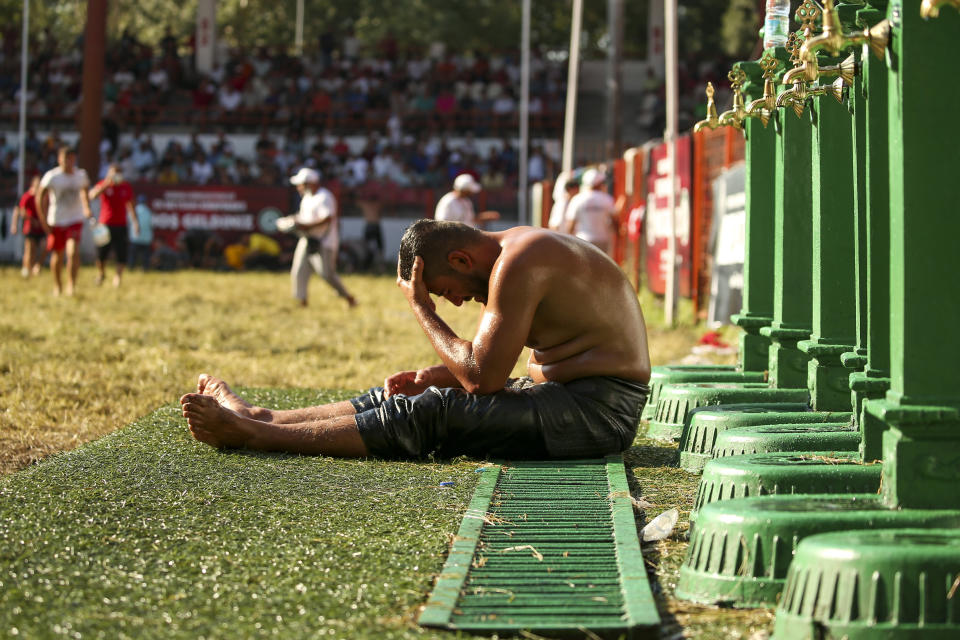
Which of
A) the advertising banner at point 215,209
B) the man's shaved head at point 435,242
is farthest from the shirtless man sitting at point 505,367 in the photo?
the advertising banner at point 215,209

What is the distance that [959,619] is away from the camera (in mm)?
2877

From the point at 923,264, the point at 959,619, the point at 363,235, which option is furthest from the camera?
the point at 363,235

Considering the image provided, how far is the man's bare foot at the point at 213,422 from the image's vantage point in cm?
534

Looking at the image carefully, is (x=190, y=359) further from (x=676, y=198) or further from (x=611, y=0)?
(x=611, y=0)

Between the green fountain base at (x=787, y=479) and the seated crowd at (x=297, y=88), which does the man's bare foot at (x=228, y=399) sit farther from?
the seated crowd at (x=297, y=88)

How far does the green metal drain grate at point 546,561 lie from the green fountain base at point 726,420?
54cm

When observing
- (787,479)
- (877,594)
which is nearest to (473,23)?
(787,479)

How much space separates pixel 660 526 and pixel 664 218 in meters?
Answer: 12.6

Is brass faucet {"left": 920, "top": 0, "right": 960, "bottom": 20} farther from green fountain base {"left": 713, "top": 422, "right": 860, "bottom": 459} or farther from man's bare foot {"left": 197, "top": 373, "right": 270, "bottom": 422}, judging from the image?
man's bare foot {"left": 197, "top": 373, "right": 270, "bottom": 422}

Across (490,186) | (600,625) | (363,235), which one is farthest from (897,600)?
(490,186)

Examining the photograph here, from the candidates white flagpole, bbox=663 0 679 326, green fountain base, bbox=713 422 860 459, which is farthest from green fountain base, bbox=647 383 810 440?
white flagpole, bbox=663 0 679 326

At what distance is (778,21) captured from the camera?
19.8 feet

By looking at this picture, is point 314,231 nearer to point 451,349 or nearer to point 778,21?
point 778,21

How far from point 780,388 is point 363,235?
23663 mm
